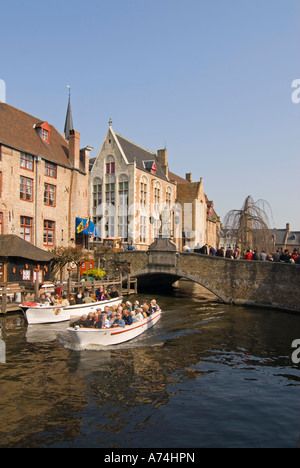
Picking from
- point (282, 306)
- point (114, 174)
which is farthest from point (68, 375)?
point (114, 174)

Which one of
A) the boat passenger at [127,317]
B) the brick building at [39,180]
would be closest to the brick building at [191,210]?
the brick building at [39,180]

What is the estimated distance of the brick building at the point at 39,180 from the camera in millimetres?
26812

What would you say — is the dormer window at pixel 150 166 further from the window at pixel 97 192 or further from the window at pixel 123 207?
the window at pixel 97 192

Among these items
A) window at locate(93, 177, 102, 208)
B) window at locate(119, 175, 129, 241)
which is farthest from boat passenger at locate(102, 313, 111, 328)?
window at locate(93, 177, 102, 208)

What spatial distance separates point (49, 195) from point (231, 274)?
16.0m

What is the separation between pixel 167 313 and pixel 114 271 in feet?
33.0

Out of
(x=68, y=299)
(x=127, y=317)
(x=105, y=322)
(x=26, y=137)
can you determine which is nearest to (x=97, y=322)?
(x=105, y=322)

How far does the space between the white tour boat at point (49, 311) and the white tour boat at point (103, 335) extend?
16.8 feet

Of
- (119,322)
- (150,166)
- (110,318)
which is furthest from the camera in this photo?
(150,166)

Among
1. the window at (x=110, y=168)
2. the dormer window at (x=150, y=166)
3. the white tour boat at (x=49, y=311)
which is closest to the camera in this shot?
the white tour boat at (x=49, y=311)

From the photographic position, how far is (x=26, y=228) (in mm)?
28312

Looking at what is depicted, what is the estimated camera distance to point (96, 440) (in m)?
8.47

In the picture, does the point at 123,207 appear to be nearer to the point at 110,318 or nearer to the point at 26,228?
the point at 26,228

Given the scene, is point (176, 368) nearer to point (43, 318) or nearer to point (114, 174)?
point (43, 318)
